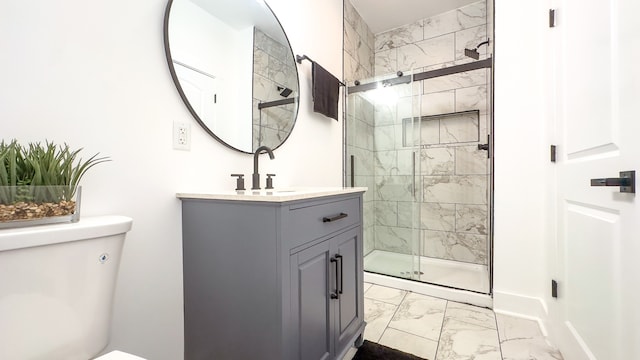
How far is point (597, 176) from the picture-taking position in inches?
39.0

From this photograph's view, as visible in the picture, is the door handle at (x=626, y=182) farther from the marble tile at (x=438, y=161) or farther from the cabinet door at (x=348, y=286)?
the marble tile at (x=438, y=161)

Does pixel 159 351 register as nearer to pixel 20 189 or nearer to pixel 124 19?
pixel 20 189

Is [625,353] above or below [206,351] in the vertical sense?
above

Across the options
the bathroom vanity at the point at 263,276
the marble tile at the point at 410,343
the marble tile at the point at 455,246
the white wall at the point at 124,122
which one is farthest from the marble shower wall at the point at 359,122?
the white wall at the point at 124,122

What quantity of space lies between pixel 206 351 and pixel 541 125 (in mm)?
2199

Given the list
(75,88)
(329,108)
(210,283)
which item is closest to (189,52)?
(75,88)

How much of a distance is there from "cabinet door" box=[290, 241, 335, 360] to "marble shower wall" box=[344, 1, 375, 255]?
154cm

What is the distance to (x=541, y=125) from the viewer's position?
1.66m

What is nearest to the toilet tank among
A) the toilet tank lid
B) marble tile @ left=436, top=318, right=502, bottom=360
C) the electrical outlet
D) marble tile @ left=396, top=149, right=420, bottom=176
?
the toilet tank lid

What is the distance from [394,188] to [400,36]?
5.94ft

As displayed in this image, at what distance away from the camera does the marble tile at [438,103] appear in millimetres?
2727

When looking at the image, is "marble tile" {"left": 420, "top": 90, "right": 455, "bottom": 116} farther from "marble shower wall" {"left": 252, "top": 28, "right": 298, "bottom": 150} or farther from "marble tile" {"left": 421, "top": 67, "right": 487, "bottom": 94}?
"marble shower wall" {"left": 252, "top": 28, "right": 298, "bottom": 150}

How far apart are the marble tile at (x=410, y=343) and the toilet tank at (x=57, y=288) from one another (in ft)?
4.35

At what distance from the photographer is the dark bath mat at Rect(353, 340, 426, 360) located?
1.33 meters
